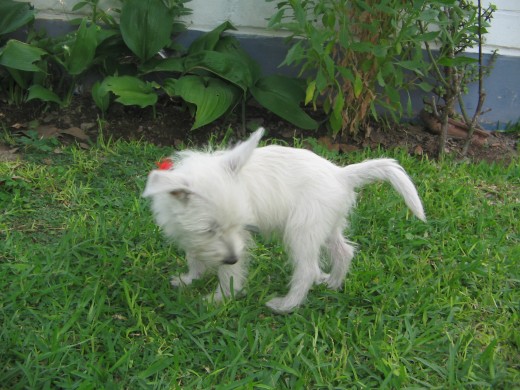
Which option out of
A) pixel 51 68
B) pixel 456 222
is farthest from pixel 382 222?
pixel 51 68

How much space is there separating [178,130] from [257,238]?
1.85 meters

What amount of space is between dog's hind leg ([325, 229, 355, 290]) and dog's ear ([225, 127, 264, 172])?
874 mm

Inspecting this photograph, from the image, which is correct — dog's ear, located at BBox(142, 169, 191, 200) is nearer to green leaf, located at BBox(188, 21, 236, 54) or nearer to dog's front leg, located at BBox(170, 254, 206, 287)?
dog's front leg, located at BBox(170, 254, 206, 287)

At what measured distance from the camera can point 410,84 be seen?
5004mm

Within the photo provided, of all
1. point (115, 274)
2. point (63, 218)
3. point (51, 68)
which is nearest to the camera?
point (115, 274)

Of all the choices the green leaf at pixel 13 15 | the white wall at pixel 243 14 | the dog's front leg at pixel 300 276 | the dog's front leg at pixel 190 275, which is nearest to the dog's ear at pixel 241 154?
the dog's front leg at pixel 300 276

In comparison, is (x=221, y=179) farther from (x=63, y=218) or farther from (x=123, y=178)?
(x=123, y=178)

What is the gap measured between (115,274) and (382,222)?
1.96 metres

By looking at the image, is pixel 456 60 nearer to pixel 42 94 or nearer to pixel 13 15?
pixel 42 94

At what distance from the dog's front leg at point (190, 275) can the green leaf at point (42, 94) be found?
2575mm

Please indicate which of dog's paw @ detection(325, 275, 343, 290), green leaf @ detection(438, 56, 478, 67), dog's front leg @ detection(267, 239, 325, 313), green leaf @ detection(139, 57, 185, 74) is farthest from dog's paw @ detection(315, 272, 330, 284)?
green leaf @ detection(139, 57, 185, 74)

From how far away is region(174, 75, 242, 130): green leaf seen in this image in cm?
486

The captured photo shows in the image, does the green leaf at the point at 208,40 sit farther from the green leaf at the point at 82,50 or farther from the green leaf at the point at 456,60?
the green leaf at the point at 456,60

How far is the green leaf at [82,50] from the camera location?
486cm
